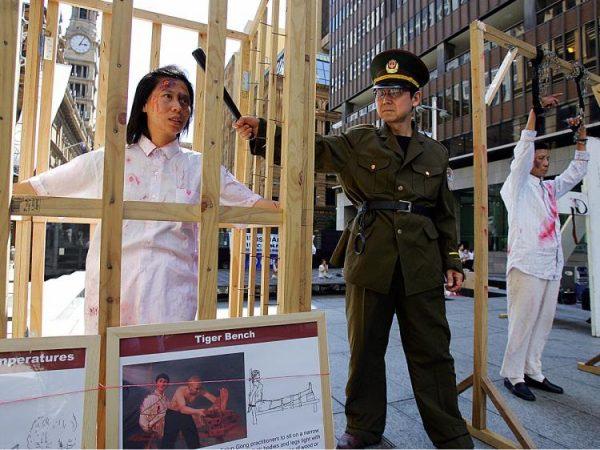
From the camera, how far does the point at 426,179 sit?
2.52 meters

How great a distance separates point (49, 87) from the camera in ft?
9.25

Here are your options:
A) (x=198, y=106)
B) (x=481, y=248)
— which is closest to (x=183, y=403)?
(x=481, y=248)

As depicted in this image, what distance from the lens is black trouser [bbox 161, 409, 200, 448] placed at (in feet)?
4.17

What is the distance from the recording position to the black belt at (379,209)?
8.02ft

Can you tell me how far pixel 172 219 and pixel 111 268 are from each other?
279mm

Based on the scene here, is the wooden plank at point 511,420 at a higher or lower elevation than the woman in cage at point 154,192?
lower

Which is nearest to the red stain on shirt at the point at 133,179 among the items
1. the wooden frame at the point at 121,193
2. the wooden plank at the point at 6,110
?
the wooden frame at the point at 121,193

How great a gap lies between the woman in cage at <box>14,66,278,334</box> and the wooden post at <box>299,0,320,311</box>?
167 millimetres

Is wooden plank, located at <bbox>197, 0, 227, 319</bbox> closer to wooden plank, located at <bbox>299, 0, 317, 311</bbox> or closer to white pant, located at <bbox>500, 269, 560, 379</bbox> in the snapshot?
wooden plank, located at <bbox>299, 0, 317, 311</bbox>

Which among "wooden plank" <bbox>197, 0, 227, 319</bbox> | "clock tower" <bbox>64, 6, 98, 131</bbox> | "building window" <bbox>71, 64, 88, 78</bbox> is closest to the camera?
"wooden plank" <bbox>197, 0, 227, 319</bbox>

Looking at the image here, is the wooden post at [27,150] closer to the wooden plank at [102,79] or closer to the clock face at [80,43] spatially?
the wooden plank at [102,79]

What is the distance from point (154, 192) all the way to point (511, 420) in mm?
2330

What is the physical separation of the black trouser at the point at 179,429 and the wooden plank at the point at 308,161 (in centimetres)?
67

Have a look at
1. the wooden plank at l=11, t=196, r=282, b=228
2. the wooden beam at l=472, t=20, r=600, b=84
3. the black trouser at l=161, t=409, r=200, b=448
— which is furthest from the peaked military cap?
the black trouser at l=161, t=409, r=200, b=448
